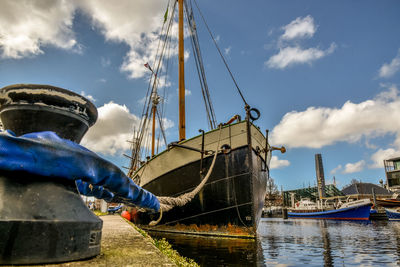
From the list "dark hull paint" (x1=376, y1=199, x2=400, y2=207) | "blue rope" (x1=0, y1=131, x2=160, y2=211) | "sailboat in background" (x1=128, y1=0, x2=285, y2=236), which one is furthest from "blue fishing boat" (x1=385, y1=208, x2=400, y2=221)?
"blue rope" (x1=0, y1=131, x2=160, y2=211)

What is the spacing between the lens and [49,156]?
177cm

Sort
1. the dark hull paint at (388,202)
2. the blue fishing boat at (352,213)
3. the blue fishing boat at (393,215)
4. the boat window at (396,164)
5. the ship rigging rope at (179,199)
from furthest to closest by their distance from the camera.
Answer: the boat window at (396,164)
the dark hull paint at (388,202)
the blue fishing boat at (352,213)
the blue fishing boat at (393,215)
the ship rigging rope at (179,199)

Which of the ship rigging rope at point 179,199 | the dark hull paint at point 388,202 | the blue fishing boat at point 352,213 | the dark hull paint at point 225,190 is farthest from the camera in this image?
the dark hull paint at point 388,202

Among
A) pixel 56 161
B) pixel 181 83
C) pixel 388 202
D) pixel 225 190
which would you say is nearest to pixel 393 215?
pixel 388 202

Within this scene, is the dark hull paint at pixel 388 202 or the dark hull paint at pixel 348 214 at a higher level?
the dark hull paint at pixel 388 202

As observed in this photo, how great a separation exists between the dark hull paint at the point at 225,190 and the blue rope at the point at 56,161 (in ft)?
21.2

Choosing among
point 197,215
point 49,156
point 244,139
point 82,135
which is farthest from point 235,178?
point 49,156

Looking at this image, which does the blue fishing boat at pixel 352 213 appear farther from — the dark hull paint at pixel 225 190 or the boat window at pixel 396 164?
the dark hull paint at pixel 225 190

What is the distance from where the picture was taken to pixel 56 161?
182cm

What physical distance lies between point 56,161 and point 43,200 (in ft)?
0.93

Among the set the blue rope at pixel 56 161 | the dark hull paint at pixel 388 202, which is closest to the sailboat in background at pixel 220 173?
the blue rope at pixel 56 161

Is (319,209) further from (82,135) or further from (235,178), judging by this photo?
(82,135)

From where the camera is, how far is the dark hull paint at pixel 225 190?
27.1 ft

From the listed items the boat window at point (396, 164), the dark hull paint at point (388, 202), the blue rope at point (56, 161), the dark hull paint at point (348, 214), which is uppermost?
the boat window at point (396, 164)
